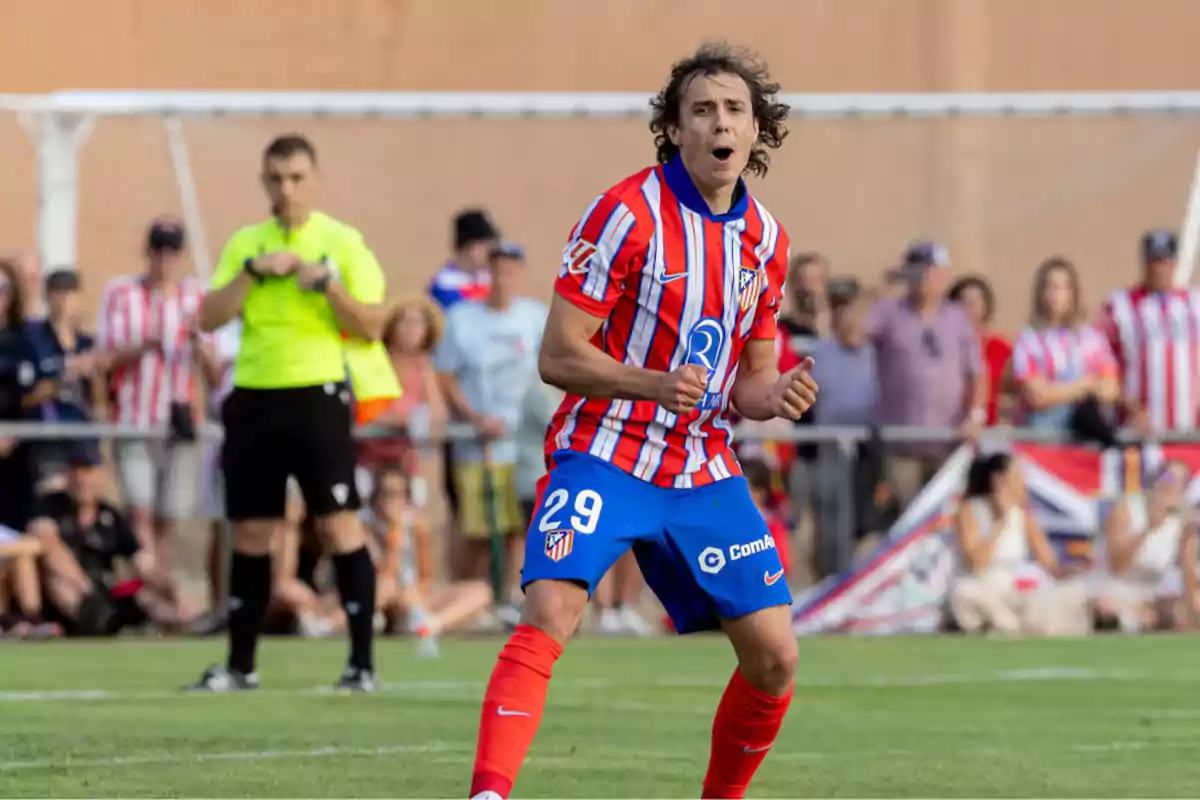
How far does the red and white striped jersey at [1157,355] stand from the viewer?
16.2 m

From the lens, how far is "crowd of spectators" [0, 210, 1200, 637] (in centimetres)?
1542

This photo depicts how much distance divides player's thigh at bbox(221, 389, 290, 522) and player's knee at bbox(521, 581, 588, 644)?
4.69 meters

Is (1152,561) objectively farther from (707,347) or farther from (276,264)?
(707,347)

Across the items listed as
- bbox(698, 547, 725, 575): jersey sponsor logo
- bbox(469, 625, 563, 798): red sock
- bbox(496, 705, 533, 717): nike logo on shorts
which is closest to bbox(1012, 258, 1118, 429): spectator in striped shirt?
bbox(698, 547, 725, 575): jersey sponsor logo

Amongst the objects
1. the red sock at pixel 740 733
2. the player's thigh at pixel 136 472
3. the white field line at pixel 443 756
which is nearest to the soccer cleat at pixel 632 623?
the player's thigh at pixel 136 472

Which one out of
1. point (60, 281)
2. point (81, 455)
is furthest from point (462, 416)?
point (60, 281)

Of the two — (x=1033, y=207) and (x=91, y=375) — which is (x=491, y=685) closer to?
(x=91, y=375)

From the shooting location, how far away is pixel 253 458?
10633 millimetres

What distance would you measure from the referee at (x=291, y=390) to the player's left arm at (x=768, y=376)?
13.6 feet

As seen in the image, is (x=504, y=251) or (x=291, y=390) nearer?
(x=291, y=390)

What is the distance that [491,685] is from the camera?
5.93 m

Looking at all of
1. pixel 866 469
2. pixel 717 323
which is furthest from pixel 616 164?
pixel 717 323

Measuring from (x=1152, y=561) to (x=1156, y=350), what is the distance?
1.42 metres

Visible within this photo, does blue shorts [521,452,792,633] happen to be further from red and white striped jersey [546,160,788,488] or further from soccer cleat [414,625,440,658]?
soccer cleat [414,625,440,658]
